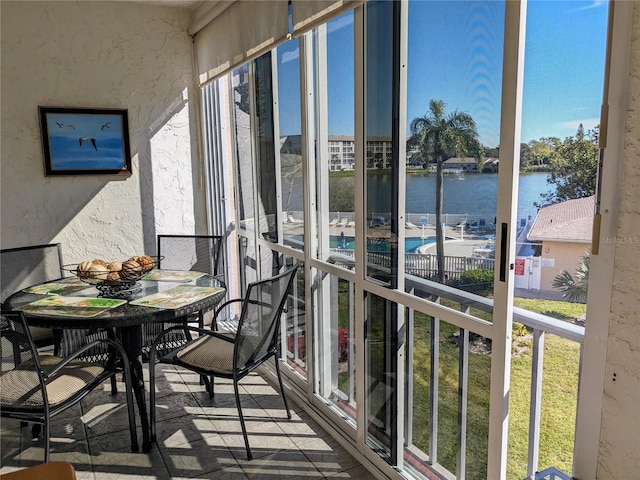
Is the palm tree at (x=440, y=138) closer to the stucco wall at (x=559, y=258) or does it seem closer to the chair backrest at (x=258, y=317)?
the stucco wall at (x=559, y=258)

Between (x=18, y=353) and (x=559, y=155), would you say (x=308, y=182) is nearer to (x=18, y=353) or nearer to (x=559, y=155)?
(x=559, y=155)

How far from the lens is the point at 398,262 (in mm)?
1986

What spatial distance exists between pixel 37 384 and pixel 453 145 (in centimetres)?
198

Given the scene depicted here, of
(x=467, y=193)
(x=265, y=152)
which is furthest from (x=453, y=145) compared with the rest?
(x=265, y=152)

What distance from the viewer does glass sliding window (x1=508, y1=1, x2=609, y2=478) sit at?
128cm

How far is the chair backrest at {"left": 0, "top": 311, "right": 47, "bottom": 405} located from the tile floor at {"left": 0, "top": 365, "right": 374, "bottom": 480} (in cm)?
51

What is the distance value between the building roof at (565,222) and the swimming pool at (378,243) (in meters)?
0.42

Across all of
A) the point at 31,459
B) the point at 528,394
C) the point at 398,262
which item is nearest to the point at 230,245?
the point at 31,459

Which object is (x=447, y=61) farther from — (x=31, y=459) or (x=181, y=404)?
(x=31, y=459)

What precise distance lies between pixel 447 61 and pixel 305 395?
6.73 feet

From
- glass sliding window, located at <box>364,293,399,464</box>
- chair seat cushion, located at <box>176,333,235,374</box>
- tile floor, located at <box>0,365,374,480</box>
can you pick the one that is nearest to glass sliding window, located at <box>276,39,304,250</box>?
chair seat cushion, located at <box>176,333,235,374</box>

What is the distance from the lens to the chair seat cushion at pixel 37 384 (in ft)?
6.63

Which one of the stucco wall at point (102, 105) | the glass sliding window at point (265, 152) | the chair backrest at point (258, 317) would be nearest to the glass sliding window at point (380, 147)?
the chair backrest at point (258, 317)

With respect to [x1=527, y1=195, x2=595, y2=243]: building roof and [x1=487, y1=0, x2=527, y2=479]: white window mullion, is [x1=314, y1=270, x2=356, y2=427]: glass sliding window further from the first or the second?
[x1=527, y1=195, x2=595, y2=243]: building roof
